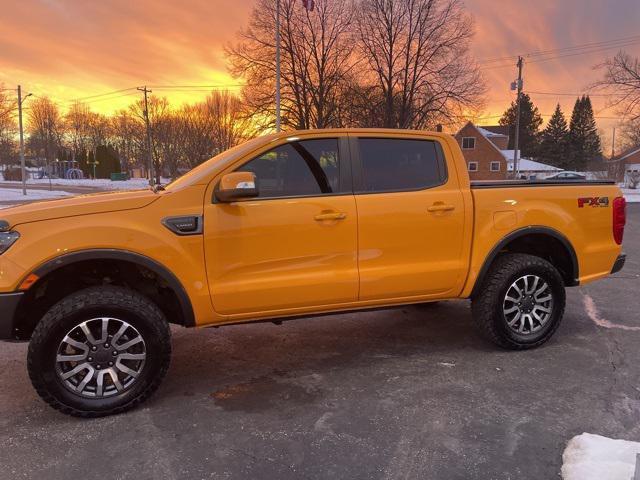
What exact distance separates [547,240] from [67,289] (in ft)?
13.1

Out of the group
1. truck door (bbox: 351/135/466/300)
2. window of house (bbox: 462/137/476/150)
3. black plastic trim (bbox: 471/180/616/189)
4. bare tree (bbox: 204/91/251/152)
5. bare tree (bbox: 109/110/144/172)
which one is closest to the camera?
truck door (bbox: 351/135/466/300)

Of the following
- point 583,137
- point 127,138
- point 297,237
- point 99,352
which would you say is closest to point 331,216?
point 297,237

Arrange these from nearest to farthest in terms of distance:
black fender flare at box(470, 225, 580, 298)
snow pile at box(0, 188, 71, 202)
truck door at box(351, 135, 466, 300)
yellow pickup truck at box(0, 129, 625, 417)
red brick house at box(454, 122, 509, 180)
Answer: yellow pickup truck at box(0, 129, 625, 417) < truck door at box(351, 135, 466, 300) < black fender flare at box(470, 225, 580, 298) < snow pile at box(0, 188, 71, 202) < red brick house at box(454, 122, 509, 180)

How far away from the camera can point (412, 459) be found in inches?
110

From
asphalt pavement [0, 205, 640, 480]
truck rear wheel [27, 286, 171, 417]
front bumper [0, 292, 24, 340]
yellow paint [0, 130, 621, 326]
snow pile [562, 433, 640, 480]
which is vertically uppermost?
yellow paint [0, 130, 621, 326]

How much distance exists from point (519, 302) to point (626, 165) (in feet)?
304

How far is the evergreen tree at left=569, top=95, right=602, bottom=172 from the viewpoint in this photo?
8038 centimetres

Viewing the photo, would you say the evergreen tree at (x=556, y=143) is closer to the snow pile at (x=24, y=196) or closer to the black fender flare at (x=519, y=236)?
the snow pile at (x=24, y=196)

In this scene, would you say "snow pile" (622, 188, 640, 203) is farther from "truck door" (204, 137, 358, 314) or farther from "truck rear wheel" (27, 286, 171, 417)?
"truck rear wheel" (27, 286, 171, 417)

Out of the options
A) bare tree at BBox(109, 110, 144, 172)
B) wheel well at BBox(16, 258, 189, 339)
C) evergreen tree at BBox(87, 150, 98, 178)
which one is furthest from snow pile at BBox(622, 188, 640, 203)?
evergreen tree at BBox(87, 150, 98, 178)

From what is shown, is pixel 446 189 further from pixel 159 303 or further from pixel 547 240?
pixel 159 303

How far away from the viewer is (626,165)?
270ft

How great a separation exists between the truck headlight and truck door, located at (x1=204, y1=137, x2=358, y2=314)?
116 cm

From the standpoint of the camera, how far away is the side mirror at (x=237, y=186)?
340 centimetres
